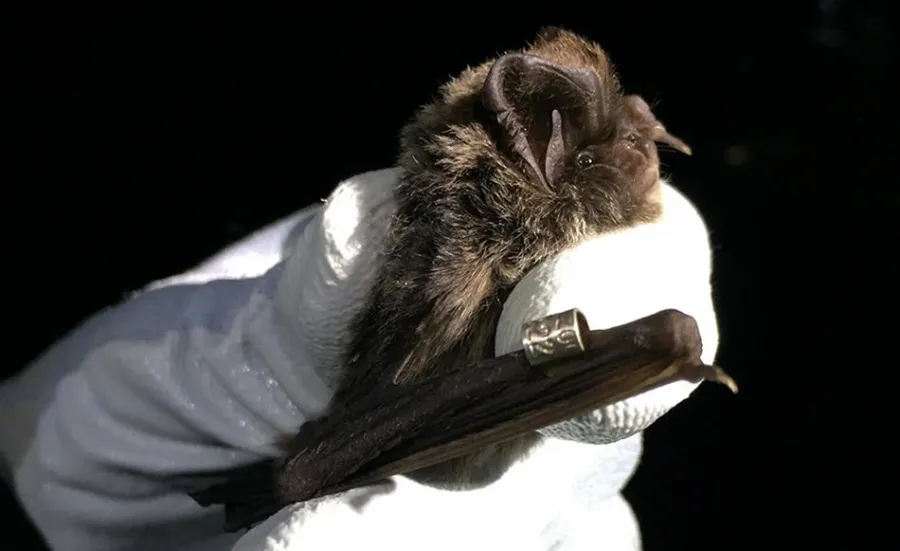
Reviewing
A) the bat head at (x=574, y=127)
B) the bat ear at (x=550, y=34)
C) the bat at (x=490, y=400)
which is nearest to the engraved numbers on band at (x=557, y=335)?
the bat at (x=490, y=400)

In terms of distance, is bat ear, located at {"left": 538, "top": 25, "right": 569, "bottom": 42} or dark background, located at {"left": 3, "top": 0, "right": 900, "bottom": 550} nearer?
bat ear, located at {"left": 538, "top": 25, "right": 569, "bottom": 42}

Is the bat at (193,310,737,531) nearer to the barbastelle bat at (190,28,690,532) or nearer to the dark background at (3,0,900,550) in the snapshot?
the barbastelle bat at (190,28,690,532)

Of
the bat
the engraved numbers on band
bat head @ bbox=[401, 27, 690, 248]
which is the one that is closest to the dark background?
the bat

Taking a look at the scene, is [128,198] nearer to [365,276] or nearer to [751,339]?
[365,276]

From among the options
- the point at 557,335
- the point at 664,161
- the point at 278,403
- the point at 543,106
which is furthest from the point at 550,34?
the point at 664,161

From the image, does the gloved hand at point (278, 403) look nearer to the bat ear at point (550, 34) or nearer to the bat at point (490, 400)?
the bat at point (490, 400)

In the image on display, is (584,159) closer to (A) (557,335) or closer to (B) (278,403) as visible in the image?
(A) (557,335)

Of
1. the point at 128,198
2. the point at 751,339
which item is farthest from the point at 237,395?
the point at 751,339
